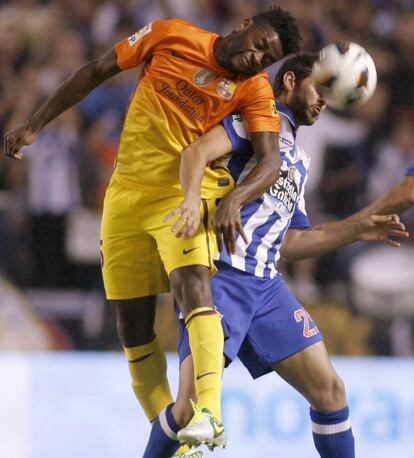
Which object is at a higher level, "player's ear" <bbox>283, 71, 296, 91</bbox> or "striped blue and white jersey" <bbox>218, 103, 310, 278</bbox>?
"player's ear" <bbox>283, 71, 296, 91</bbox>

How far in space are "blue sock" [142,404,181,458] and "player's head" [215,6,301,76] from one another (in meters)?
1.51

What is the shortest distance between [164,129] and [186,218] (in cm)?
55

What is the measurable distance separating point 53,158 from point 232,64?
154 inches

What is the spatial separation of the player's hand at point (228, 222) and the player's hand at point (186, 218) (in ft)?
0.36

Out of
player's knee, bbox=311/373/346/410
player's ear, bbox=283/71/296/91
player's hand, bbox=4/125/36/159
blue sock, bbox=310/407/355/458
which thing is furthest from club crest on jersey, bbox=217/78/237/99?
blue sock, bbox=310/407/355/458

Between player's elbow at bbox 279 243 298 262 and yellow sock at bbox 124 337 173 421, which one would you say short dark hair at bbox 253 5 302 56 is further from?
yellow sock at bbox 124 337 173 421

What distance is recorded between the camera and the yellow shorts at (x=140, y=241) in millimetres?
4652

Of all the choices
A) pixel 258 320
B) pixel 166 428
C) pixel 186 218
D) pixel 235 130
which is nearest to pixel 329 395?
pixel 258 320

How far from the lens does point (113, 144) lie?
8586 millimetres

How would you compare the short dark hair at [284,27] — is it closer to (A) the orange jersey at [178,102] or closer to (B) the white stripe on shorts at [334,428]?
(A) the orange jersey at [178,102]

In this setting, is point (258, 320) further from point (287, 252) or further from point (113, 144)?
point (113, 144)

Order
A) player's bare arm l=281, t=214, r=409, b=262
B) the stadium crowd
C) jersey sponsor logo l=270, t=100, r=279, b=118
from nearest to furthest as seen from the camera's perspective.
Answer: jersey sponsor logo l=270, t=100, r=279, b=118
player's bare arm l=281, t=214, r=409, b=262
the stadium crowd

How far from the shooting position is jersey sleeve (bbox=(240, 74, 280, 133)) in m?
4.66

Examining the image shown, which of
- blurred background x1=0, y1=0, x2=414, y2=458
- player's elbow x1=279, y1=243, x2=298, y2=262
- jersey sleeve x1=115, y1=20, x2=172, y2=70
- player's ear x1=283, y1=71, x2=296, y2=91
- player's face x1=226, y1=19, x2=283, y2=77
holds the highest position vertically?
jersey sleeve x1=115, y1=20, x2=172, y2=70
